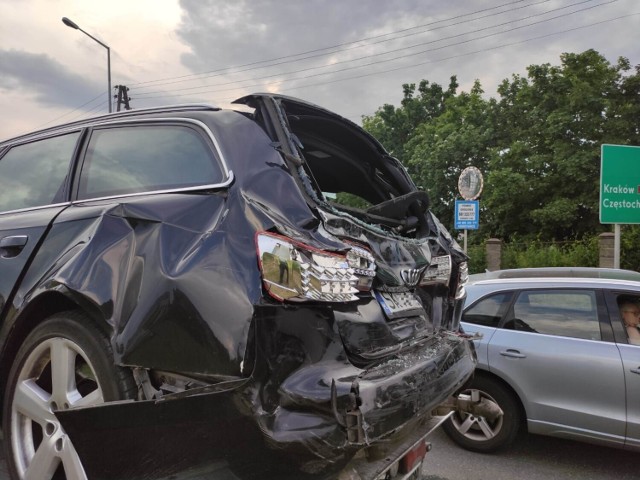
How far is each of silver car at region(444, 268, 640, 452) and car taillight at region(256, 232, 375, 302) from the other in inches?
78.7

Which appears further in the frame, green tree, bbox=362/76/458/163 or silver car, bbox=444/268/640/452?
green tree, bbox=362/76/458/163

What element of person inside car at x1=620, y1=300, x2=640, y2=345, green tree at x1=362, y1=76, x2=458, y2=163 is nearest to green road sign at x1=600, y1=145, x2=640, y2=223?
person inside car at x1=620, y1=300, x2=640, y2=345

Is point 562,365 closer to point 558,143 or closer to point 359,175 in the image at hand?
point 359,175

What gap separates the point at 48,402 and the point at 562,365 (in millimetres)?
3395

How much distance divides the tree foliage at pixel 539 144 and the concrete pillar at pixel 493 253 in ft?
16.7

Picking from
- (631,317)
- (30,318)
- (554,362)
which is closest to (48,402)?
(30,318)

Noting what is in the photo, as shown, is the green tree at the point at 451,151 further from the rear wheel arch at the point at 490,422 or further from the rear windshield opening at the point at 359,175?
the rear windshield opening at the point at 359,175

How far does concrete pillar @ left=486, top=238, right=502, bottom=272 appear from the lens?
16.8 meters

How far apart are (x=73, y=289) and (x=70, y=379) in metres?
0.38

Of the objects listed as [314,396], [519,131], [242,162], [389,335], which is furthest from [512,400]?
[519,131]

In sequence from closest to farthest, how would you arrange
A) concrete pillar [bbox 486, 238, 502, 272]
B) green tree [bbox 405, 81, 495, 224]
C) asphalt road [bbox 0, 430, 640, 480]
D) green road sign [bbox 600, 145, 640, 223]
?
asphalt road [bbox 0, 430, 640, 480], green road sign [bbox 600, 145, 640, 223], concrete pillar [bbox 486, 238, 502, 272], green tree [bbox 405, 81, 495, 224]

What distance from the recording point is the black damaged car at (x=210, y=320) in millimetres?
1691

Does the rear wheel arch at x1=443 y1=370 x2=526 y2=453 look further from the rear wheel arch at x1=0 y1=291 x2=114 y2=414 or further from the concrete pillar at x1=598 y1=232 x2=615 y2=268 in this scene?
the concrete pillar at x1=598 y1=232 x2=615 y2=268

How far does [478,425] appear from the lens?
414cm
